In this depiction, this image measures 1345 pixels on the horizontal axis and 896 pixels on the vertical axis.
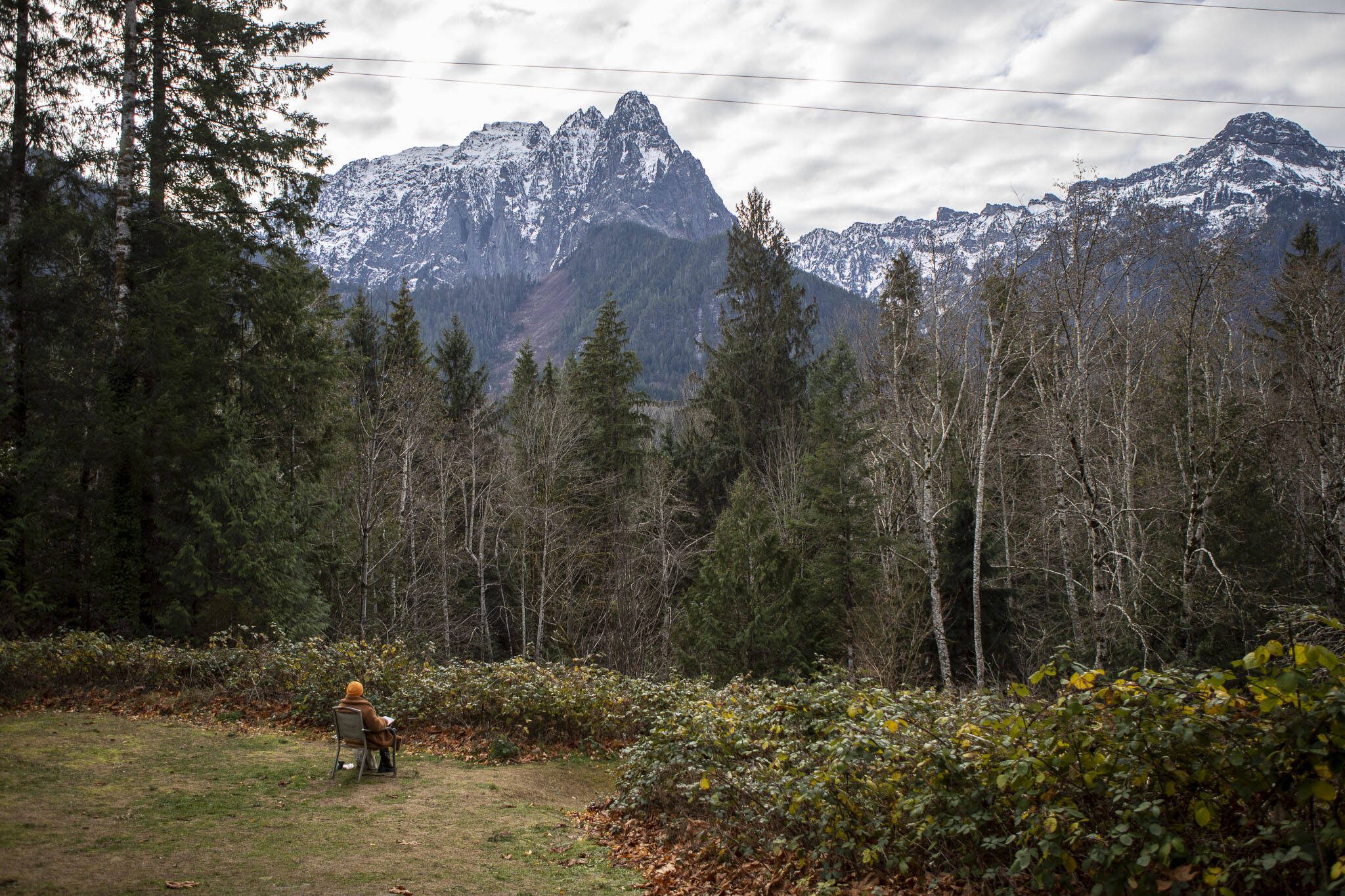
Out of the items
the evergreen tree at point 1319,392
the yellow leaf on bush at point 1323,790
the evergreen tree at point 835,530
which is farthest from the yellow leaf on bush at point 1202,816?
the evergreen tree at point 835,530

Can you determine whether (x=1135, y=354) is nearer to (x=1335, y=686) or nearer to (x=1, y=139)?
(x=1335, y=686)

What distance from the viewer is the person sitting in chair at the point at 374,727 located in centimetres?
784

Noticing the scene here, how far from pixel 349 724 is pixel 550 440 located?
1629 cm

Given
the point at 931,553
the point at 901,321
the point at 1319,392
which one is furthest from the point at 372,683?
the point at 1319,392

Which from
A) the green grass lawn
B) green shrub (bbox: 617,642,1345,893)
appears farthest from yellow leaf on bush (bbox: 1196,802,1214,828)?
the green grass lawn

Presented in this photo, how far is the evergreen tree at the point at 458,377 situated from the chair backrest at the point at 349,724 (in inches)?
993

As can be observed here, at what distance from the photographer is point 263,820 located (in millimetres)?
6082

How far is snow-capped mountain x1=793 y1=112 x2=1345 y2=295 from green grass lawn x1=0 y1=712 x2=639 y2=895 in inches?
557

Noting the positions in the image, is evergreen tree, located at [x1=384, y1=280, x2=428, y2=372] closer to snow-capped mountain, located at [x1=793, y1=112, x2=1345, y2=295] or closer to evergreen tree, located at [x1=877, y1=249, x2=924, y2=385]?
evergreen tree, located at [x1=877, y1=249, x2=924, y2=385]

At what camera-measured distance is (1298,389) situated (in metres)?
15.4

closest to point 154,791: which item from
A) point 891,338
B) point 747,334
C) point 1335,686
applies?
point 1335,686

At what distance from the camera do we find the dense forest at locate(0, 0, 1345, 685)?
1314 cm

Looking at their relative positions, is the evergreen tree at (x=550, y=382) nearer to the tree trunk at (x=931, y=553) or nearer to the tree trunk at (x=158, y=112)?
the tree trunk at (x=158, y=112)

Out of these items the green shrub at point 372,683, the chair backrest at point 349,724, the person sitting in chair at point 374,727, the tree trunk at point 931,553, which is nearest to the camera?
the chair backrest at point 349,724
